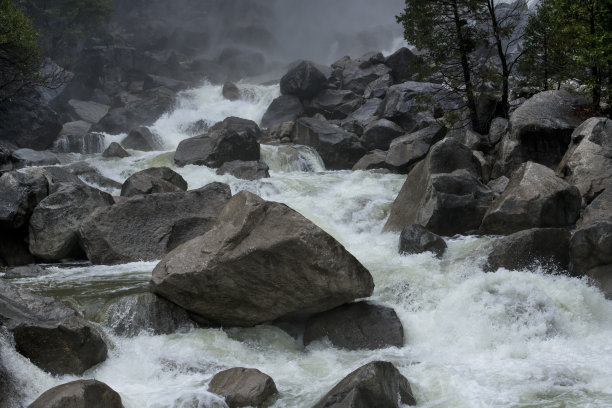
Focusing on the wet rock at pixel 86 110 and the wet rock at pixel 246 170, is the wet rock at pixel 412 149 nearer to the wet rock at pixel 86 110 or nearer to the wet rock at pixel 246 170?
the wet rock at pixel 246 170

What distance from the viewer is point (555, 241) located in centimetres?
1091

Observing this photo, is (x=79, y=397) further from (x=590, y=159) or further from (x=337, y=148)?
(x=337, y=148)

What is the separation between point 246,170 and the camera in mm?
21219

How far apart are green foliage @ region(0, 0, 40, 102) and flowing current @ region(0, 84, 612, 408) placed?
1569 centimetres

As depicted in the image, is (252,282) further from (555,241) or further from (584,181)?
(584,181)

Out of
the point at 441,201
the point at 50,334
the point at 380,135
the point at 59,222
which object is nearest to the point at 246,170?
the point at 380,135

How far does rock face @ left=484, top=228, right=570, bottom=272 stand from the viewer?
10828 mm

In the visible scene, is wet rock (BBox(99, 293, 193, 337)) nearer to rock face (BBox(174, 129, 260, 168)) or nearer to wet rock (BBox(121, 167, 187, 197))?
wet rock (BBox(121, 167, 187, 197))

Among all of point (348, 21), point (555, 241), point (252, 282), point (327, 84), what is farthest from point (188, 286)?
point (348, 21)

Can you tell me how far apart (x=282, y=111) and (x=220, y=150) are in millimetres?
10953

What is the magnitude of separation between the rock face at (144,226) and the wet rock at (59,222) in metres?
0.72

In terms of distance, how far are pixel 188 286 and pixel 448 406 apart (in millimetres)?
4447

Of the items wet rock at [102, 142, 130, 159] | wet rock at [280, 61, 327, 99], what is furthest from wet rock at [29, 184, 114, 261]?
wet rock at [280, 61, 327, 99]

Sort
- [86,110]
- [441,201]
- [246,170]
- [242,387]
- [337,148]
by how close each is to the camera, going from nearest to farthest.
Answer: [242,387] → [441,201] → [246,170] → [337,148] → [86,110]
